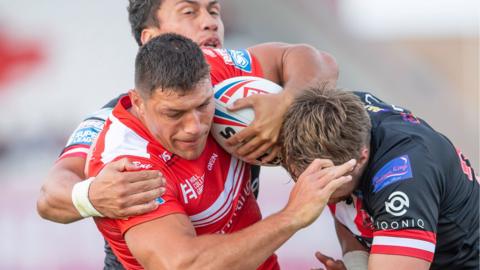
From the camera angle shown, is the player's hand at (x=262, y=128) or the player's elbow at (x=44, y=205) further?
the player's elbow at (x=44, y=205)

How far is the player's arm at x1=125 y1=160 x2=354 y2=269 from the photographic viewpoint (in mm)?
3359

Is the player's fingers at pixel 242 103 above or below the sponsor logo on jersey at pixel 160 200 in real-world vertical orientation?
above

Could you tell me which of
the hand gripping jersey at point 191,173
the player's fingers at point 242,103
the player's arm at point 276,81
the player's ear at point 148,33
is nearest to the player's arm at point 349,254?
the hand gripping jersey at point 191,173

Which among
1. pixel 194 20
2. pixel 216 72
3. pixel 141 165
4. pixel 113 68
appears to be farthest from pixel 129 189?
pixel 113 68

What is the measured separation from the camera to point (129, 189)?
3438mm

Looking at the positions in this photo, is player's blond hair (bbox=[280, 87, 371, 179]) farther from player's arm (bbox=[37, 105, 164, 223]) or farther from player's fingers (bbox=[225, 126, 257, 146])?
player's arm (bbox=[37, 105, 164, 223])

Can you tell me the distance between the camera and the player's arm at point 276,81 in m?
3.66

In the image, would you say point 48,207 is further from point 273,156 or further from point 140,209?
point 273,156

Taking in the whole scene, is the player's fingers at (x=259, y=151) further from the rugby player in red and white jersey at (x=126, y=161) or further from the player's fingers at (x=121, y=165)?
the player's fingers at (x=121, y=165)

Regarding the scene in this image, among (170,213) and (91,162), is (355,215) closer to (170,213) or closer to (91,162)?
(170,213)

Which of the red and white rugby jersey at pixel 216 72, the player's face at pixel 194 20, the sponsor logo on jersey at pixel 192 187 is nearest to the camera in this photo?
the sponsor logo on jersey at pixel 192 187

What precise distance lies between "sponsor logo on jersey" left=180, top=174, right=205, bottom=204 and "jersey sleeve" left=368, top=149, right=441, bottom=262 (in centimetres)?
77

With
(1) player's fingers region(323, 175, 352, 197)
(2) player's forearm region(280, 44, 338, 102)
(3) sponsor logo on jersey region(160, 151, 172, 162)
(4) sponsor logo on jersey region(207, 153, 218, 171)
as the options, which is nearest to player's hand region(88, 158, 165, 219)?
(3) sponsor logo on jersey region(160, 151, 172, 162)

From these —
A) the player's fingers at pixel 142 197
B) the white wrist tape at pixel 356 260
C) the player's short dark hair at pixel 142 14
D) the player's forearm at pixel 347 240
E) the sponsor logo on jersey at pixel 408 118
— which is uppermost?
the player's short dark hair at pixel 142 14
